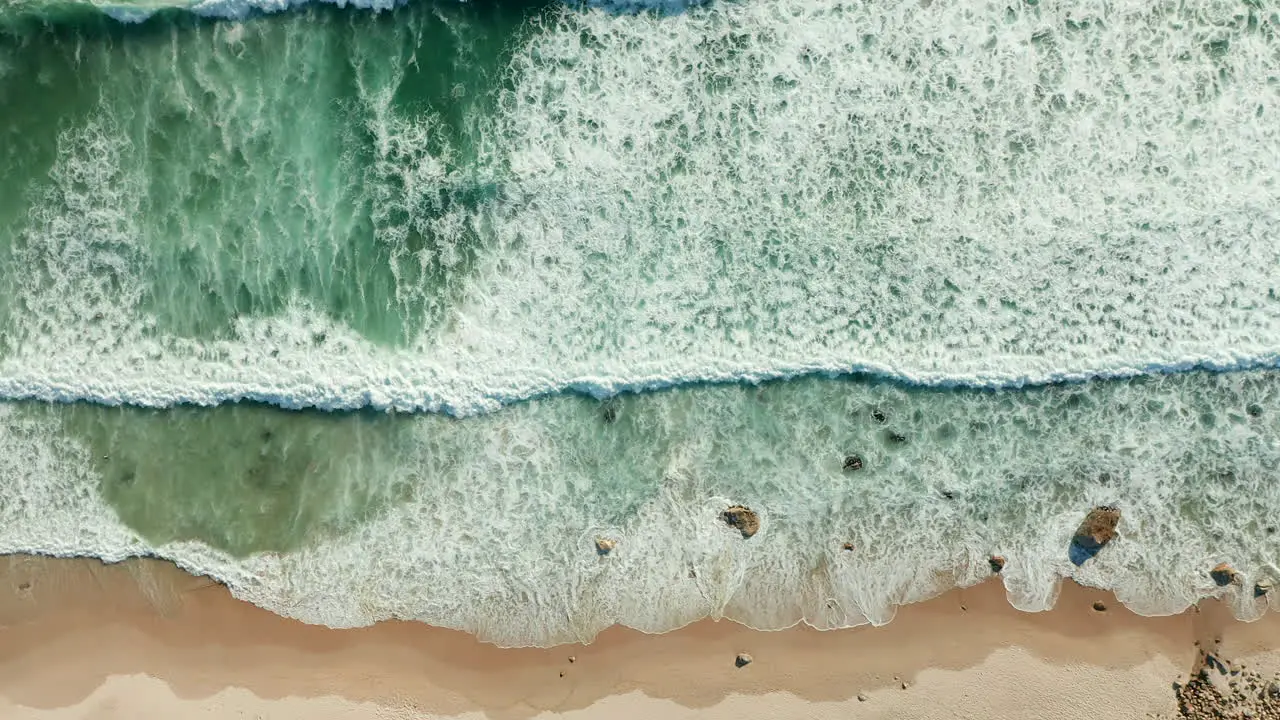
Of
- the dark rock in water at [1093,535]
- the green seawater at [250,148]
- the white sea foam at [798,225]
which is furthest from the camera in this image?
the green seawater at [250,148]

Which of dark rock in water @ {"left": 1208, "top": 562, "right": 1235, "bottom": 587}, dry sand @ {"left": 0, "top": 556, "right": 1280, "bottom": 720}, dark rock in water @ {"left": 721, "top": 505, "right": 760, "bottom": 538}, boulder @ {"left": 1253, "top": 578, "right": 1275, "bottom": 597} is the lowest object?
dry sand @ {"left": 0, "top": 556, "right": 1280, "bottom": 720}

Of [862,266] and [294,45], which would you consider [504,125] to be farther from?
[862,266]

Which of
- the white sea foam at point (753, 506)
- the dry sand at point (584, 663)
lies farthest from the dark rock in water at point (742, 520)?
the dry sand at point (584, 663)

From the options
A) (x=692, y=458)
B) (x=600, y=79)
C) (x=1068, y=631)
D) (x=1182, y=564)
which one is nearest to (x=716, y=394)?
(x=692, y=458)

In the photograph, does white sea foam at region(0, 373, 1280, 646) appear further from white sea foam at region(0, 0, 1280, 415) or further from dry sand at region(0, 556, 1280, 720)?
white sea foam at region(0, 0, 1280, 415)

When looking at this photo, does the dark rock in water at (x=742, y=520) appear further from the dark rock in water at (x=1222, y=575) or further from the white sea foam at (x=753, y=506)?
the dark rock in water at (x=1222, y=575)

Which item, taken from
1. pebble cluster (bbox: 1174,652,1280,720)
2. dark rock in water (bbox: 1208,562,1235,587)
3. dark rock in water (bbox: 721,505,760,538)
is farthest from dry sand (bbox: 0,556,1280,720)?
dark rock in water (bbox: 721,505,760,538)
